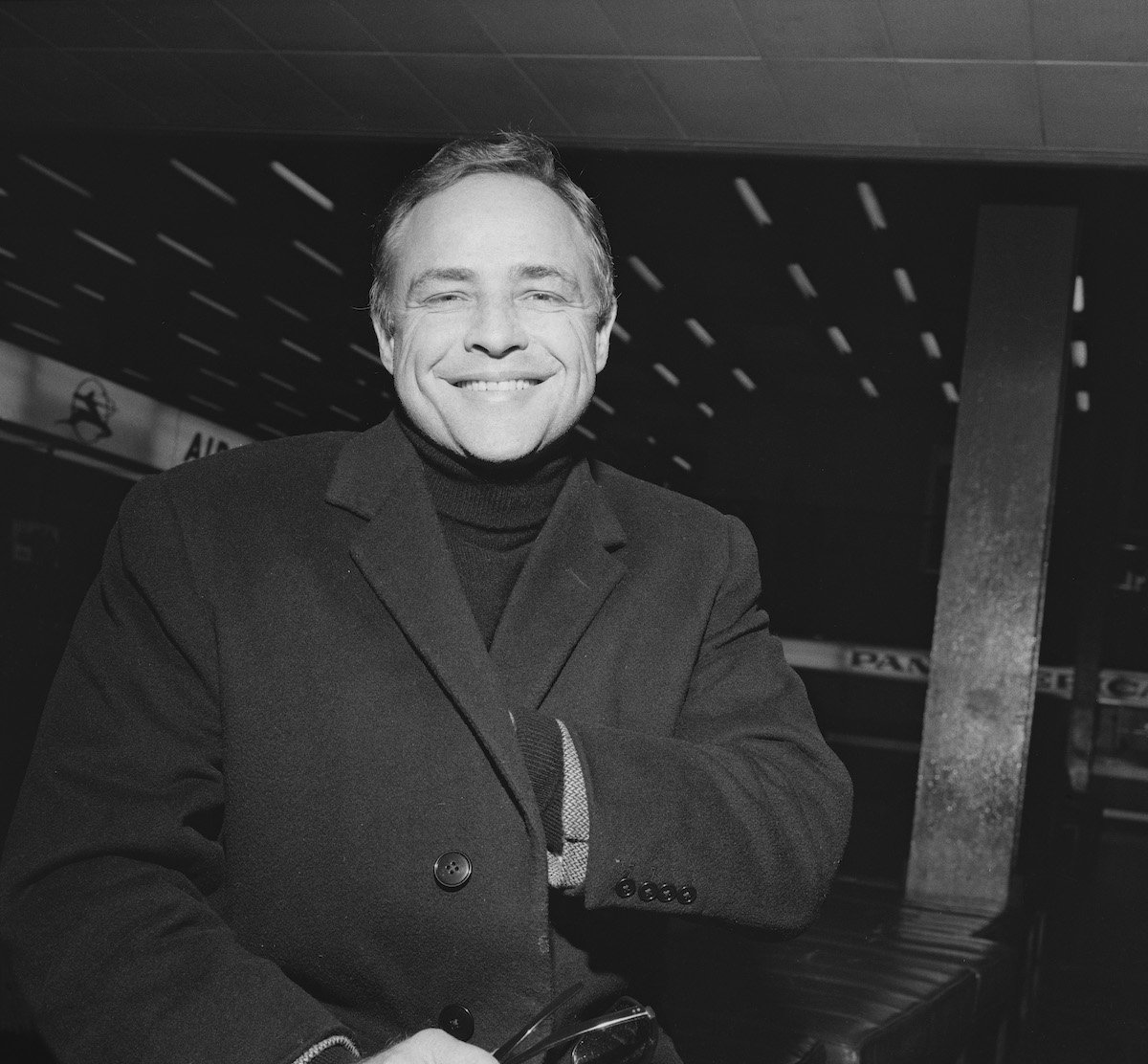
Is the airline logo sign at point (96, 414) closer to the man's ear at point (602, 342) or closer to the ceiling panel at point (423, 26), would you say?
the ceiling panel at point (423, 26)

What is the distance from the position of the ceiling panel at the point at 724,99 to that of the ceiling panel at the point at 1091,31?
1.18 meters

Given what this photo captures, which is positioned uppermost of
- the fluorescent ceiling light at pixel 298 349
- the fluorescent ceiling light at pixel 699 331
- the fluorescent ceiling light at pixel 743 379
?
the fluorescent ceiling light at pixel 743 379

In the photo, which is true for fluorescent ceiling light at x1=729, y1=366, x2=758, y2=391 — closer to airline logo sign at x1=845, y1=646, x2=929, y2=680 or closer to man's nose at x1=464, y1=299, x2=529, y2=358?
airline logo sign at x1=845, y1=646, x2=929, y2=680

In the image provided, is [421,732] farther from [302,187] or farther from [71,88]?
[302,187]

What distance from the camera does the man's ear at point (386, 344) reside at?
1429 mm

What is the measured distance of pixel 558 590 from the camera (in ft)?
4.52

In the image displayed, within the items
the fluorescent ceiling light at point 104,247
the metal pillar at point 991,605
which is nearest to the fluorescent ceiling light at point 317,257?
the fluorescent ceiling light at point 104,247

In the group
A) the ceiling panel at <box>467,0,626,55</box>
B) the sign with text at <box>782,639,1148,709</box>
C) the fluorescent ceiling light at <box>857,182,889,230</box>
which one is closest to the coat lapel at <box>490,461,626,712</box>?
the ceiling panel at <box>467,0,626,55</box>

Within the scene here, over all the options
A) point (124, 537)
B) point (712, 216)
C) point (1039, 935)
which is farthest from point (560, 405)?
point (712, 216)

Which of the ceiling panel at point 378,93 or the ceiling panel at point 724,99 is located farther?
the ceiling panel at point 378,93

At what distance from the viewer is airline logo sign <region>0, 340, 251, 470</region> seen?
526 inches

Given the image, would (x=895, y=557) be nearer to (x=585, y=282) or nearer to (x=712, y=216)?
(x=712, y=216)

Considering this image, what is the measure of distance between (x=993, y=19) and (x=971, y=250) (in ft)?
15.0

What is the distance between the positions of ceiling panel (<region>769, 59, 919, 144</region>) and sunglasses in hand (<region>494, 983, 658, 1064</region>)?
5.12 m
